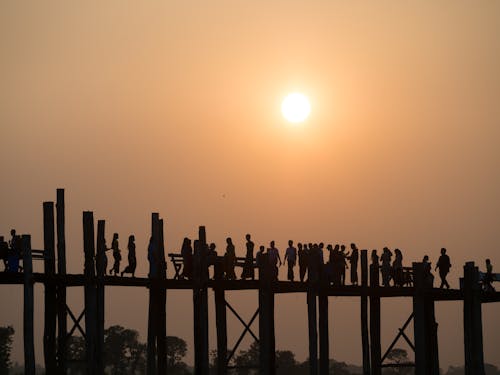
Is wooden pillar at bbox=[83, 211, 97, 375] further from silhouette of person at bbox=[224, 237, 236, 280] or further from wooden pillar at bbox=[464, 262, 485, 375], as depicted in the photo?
wooden pillar at bbox=[464, 262, 485, 375]

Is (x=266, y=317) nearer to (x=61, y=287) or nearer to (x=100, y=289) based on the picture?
(x=100, y=289)

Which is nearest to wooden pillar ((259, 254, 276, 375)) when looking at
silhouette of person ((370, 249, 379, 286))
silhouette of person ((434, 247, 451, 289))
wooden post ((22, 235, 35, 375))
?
silhouette of person ((370, 249, 379, 286))

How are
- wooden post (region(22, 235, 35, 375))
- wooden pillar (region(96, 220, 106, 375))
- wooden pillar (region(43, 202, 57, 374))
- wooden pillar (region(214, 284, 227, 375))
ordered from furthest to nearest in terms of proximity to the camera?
wooden pillar (region(214, 284, 227, 375)) < wooden pillar (region(96, 220, 106, 375)) < wooden pillar (region(43, 202, 57, 374)) < wooden post (region(22, 235, 35, 375))

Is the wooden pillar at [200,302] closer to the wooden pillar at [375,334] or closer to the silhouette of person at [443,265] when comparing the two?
the wooden pillar at [375,334]

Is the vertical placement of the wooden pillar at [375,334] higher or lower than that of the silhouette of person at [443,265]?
lower

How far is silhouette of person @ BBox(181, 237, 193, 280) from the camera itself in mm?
31250

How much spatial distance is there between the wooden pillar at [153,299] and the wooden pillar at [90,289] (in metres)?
2.21

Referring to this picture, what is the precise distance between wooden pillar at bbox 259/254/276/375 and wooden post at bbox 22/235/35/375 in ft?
21.6

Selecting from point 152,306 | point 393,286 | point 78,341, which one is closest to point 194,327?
point 152,306

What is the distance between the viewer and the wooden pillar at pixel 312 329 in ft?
105

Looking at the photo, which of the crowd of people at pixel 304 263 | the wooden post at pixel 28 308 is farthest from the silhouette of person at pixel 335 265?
the wooden post at pixel 28 308

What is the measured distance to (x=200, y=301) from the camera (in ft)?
101

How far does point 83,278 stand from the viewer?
96.9 ft

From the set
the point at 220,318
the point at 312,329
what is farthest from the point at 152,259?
the point at 312,329
